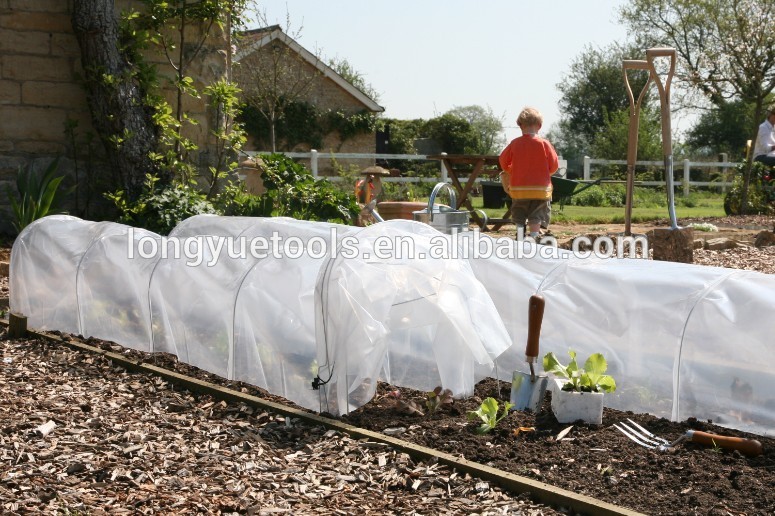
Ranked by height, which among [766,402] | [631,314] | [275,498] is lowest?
[275,498]

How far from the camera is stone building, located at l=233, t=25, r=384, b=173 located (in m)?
27.3

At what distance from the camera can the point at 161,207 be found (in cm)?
899

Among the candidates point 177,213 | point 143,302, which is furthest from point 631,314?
Result: point 177,213

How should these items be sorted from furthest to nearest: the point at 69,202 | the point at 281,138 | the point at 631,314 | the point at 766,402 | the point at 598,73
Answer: the point at 598,73
the point at 281,138
the point at 69,202
the point at 631,314
the point at 766,402

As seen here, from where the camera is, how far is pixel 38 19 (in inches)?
370

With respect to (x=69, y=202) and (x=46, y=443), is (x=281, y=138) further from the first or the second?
(x=46, y=443)

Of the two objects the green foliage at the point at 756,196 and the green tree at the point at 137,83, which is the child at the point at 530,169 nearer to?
the green tree at the point at 137,83

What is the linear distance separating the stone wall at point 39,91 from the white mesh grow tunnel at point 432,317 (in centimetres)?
396

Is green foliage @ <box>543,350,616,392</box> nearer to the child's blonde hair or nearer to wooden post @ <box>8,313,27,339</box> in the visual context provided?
wooden post @ <box>8,313,27,339</box>

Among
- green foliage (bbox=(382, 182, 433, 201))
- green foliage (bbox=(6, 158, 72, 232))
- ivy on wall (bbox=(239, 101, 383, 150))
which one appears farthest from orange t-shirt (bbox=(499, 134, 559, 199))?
ivy on wall (bbox=(239, 101, 383, 150))

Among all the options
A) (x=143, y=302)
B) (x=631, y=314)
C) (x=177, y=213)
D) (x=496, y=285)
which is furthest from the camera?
(x=177, y=213)

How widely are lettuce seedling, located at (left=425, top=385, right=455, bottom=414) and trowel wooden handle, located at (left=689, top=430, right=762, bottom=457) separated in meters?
1.19

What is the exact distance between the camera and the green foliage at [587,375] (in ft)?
14.3

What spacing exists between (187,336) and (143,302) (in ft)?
1.74
